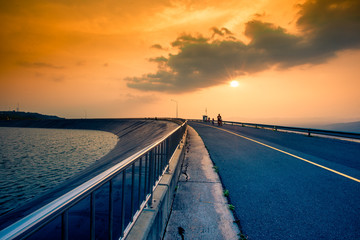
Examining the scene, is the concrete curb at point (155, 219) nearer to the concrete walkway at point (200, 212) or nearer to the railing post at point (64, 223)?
the concrete walkway at point (200, 212)

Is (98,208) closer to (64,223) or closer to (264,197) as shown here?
(264,197)

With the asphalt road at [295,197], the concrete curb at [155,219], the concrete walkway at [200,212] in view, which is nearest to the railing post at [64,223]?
the concrete curb at [155,219]

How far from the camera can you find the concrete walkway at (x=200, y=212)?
10.1 feet

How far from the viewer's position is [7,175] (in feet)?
68.6

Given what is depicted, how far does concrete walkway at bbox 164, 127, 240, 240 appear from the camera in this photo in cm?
307

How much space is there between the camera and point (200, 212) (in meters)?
3.69

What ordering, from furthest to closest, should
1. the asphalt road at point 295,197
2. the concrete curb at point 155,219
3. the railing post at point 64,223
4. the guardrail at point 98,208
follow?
the asphalt road at point 295,197 < the concrete curb at point 155,219 < the railing post at point 64,223 < the guardrail at point 98,208

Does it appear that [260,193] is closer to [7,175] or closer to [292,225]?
[292,225]

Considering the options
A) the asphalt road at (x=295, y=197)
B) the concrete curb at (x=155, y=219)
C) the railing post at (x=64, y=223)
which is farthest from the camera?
the asphalt road at (x=295, y=197)

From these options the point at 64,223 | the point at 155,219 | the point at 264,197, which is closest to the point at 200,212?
the point at 155,219

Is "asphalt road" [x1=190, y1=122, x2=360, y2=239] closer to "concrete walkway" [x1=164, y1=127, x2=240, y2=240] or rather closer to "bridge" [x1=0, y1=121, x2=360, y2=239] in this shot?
"bridge" [x1=0, y1=121, x2=360, y2=239]

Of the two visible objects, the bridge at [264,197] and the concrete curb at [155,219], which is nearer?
the bridge at [264,197]

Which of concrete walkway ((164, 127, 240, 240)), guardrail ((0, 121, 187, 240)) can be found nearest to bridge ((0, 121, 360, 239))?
guardrail ((0, 121, 187, 240))

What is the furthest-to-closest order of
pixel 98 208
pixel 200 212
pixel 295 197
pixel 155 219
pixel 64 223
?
pixel 98 208
pixel 295 197
pixel 200 212
pixel 155 219
pixel 64 223
